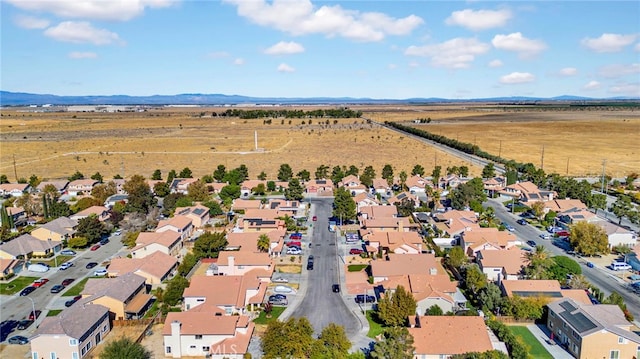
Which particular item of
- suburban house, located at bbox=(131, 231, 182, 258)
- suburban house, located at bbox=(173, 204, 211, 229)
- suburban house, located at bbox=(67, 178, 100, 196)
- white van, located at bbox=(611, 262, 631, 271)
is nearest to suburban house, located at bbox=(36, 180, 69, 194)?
suburban house, located at bbox=(67, 178, 100, 196)

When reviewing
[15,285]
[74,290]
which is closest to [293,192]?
[74,290]

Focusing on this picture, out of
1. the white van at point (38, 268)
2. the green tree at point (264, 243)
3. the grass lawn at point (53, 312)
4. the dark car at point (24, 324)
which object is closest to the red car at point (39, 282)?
the white van at point (38, 268)

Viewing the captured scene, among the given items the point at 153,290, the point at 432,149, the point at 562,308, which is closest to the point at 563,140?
the point at 432,149

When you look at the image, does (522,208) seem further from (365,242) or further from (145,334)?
(145,334)

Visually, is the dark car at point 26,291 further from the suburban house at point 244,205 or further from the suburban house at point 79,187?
the suburban house at point 79,187

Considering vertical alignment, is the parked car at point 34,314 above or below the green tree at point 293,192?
below

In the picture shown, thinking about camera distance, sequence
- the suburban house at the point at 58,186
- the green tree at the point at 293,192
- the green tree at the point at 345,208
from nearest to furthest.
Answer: the green tree at the point at 345,208
the green tree at the point at 293,192
the suburban house at the point at 58,186

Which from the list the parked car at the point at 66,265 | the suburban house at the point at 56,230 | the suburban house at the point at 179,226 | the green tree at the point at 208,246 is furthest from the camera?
the suburban house at the point at 179,226
